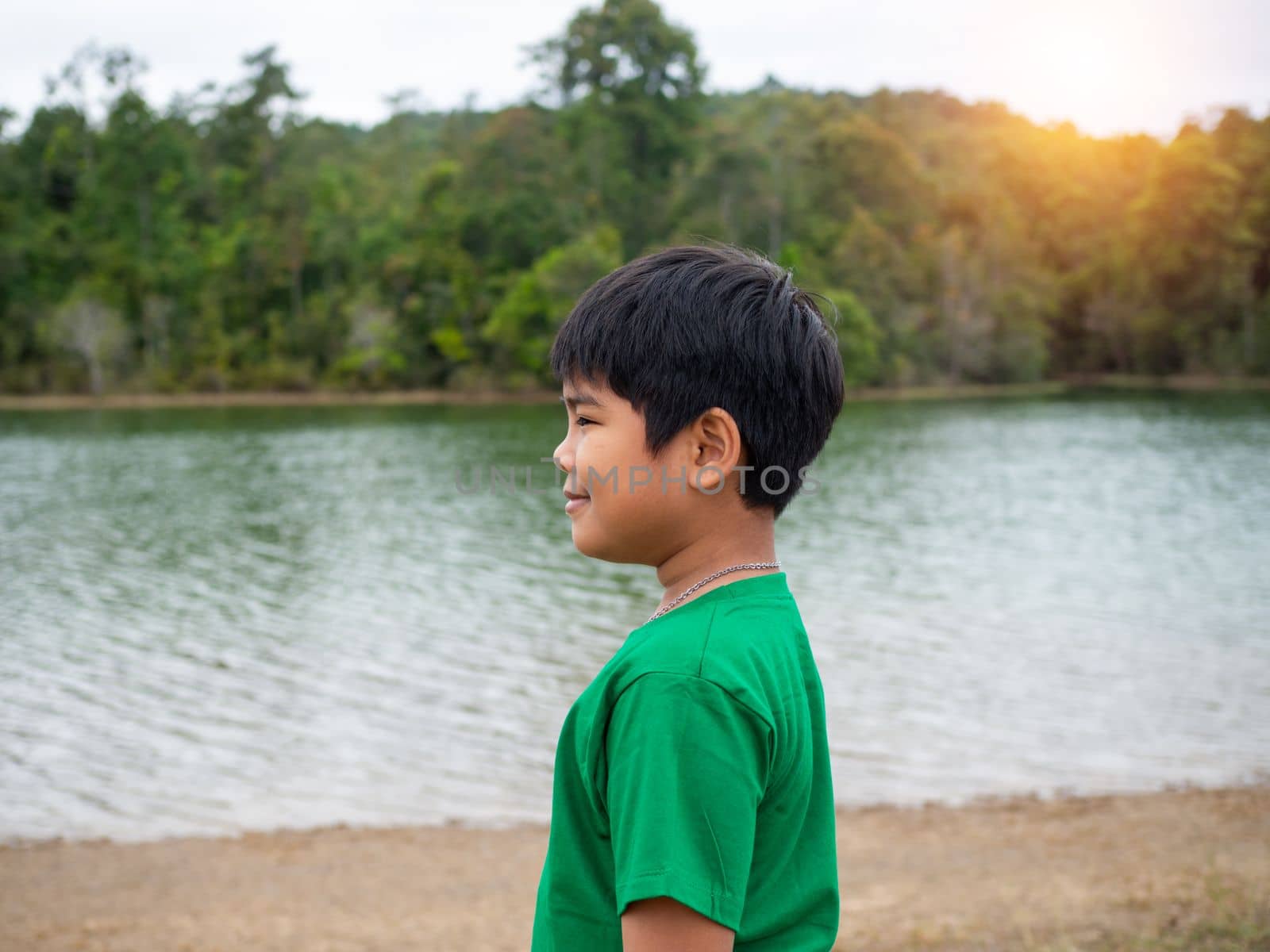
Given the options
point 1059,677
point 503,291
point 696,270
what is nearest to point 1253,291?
point 503,291

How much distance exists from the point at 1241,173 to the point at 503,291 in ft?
114

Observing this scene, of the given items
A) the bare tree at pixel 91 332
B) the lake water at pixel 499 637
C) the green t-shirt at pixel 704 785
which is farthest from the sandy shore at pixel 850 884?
the bare tree at pixel 91 332

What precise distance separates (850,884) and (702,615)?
418 centimetres

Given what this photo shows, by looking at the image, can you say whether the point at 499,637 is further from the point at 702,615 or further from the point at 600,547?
the point at 702,615

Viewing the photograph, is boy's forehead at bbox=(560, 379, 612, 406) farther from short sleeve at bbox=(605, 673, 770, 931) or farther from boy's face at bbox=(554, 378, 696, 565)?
short sleeve at bbox=(605, 673, 770, 931)

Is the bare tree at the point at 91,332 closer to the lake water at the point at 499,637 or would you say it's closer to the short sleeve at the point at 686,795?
the lake water at the point at 499,637

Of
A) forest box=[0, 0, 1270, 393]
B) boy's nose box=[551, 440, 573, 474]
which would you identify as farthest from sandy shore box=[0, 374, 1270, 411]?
boy's nose box=[551, 440, 573, 474]

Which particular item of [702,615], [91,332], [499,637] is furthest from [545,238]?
[702,615]

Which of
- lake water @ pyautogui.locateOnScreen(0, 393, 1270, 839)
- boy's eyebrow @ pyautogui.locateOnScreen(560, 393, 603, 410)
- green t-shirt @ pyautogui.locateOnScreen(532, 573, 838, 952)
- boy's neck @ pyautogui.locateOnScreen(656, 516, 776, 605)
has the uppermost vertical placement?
boy's eyebrow @ pyautogui.locateOnScreen(560, 393, 603, 410)

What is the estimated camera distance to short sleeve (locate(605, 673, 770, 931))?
89cm

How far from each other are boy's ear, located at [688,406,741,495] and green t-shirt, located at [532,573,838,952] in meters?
0.10

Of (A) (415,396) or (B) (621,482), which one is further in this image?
(A) (415,396)

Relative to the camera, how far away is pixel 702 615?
999 mm

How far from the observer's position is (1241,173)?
52.7m
